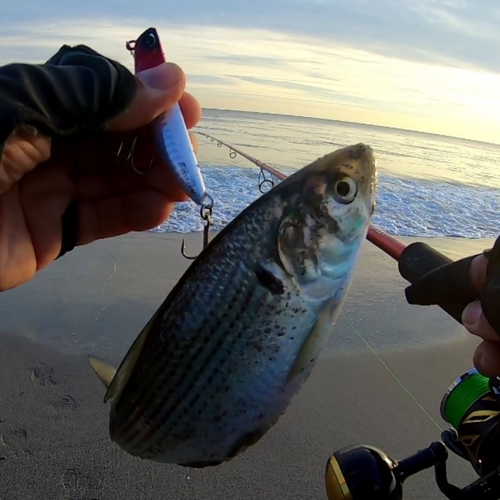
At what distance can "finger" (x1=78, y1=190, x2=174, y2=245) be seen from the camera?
8.99ft

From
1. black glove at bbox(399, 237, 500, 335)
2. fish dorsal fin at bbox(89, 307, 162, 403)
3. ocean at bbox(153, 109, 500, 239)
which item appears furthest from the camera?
ocean at bbox(153, 109, 500, 239)

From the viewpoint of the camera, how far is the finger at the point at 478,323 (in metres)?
1.68

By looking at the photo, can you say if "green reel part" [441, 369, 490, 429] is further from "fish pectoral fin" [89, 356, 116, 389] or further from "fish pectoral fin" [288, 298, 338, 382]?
"fish pectoral fin" [89, 356, 116, 389]

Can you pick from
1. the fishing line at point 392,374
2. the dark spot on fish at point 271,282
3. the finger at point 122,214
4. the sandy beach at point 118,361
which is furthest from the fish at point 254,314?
the fishing line at point 392,374

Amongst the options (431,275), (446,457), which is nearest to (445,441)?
(446,457)

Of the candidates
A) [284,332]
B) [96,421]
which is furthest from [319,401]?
[284,332]

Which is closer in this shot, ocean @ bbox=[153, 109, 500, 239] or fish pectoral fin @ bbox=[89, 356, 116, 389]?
fish pectoral fin @ bbox=[89, 356, 116, 389]

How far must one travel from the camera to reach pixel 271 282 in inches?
63.2

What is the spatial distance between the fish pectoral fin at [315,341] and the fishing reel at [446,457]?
0.97m

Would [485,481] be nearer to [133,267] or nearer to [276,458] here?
[276,458]

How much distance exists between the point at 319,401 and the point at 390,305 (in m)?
2.43

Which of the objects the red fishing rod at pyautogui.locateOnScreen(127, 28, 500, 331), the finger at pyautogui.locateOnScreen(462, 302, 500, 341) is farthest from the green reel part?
the finger at pyautogui.locateOnScreen(462, 302, 500, 341)

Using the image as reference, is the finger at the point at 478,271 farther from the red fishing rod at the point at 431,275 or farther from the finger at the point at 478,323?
the finger at the point at 478,323

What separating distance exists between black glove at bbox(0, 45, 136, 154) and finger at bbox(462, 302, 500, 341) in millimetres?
1470
